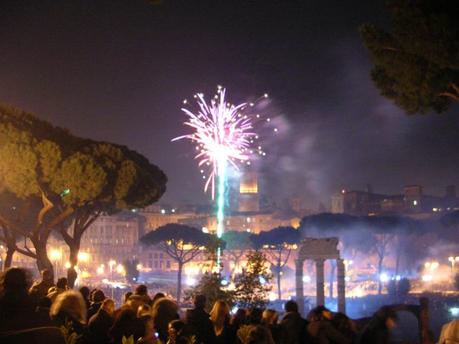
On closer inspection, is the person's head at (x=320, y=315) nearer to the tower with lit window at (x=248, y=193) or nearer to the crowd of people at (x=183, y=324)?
the crowd of people at (x=183, y=324)

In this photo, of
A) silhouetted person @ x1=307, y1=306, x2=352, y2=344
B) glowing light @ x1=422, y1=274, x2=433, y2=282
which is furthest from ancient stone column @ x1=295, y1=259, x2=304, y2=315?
silhouetted person @ x1=307, y1=306, x2=352, y2=344

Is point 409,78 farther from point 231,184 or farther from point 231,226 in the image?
point 231,184

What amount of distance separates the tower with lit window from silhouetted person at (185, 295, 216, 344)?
132 m

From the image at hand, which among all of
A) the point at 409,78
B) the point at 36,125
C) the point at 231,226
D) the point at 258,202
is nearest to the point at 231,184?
the point at 258,202

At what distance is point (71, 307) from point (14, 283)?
274 cm

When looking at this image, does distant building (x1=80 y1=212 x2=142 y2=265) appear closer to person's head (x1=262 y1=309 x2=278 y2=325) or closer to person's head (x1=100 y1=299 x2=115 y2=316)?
person's head (x1=262 y1=309 x2=278 y2=325)

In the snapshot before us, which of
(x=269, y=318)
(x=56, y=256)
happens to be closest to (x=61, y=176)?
(x=269, y=318)

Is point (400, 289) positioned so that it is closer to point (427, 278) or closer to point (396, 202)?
point (427, 278)

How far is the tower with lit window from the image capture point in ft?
468

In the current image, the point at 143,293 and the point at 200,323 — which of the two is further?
the point at 143,293

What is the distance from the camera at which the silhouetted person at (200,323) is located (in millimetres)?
8758

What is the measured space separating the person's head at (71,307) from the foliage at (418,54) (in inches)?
367

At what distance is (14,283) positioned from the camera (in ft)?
14.1

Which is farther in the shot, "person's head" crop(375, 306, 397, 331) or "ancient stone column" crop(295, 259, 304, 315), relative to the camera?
"ancient stone column" crop(295, 259, 304, 315)
